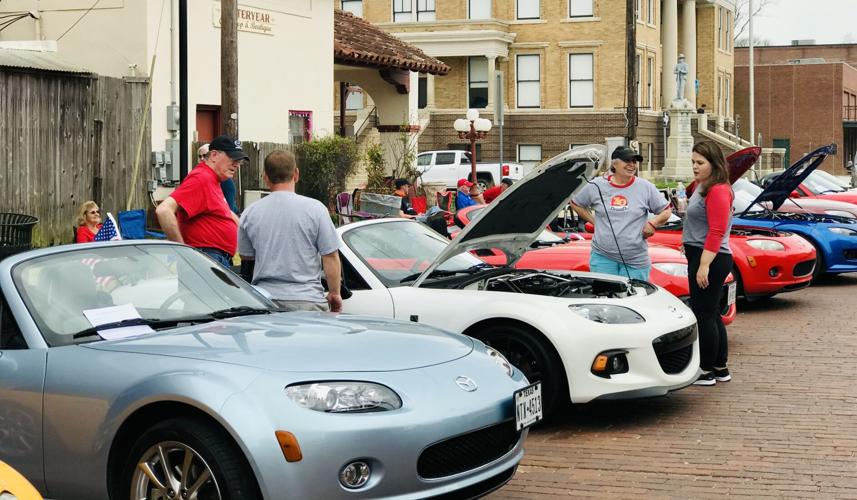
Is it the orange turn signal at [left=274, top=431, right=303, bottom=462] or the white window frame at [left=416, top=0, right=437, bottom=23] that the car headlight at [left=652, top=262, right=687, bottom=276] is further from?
the white window frame at [left=416, top=0, right=437, bottom=23]

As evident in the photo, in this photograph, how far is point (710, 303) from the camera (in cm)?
884

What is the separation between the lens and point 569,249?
11.3 m

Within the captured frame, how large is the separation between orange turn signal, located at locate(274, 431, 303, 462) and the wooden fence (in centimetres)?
1114

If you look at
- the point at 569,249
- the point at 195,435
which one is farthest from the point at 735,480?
the point at 569,249

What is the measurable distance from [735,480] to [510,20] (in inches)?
1800

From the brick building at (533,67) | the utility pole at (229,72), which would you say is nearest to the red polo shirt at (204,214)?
the utility pole at (229,72)

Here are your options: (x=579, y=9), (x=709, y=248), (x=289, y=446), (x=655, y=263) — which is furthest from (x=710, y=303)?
(x=579, y=9)

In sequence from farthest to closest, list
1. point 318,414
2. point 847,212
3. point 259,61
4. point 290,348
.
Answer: point 259,61 < point 847,212 < point 290,348 < point 318,414

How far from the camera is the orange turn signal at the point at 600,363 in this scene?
7.43 meters

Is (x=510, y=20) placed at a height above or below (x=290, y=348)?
above

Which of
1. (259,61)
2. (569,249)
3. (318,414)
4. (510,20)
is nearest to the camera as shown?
(318,414)

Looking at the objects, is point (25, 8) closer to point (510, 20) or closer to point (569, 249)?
point (569, 249)

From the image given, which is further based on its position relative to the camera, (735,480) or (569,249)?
(569,249)

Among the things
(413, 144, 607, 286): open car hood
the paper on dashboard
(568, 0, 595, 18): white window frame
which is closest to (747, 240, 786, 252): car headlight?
Result: (413, 144, 607, 286): open car hood
